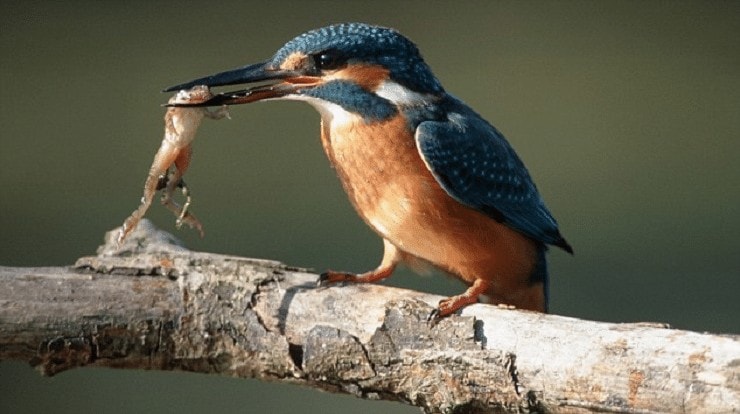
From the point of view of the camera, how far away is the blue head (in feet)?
7.27

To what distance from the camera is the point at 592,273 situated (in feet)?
14.8

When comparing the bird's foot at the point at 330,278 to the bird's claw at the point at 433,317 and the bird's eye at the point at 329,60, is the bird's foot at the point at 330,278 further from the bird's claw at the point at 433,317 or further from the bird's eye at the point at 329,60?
the bird's eye at the point at 329,60

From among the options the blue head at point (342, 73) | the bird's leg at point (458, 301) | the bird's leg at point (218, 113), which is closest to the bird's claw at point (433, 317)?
the bird's leg at point (458, 301)

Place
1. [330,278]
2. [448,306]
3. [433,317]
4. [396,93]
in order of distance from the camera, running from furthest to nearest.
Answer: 1. [396,93]
2. [330,278]
3. [448,306]
4. [433,317]

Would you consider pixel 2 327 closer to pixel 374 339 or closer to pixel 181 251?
pixel 181 251

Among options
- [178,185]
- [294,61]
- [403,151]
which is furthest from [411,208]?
[178,185]

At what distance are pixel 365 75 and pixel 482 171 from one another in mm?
299

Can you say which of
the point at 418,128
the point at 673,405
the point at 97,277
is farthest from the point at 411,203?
the point at 673,405

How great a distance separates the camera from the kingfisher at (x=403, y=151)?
87.8 inches

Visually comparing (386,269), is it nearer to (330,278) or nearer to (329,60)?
(330,278)

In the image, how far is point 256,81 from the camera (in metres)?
2.22

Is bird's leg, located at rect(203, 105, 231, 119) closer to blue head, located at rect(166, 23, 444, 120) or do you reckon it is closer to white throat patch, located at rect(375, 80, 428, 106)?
blue head, located at rect(166, 23, 444, 120)

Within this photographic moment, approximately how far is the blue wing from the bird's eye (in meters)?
0.19

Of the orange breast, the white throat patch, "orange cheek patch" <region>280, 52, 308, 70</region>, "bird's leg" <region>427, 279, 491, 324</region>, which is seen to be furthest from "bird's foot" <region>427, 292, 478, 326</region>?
"orange cheek patch" <region>280, 52, 308, 70</region>
